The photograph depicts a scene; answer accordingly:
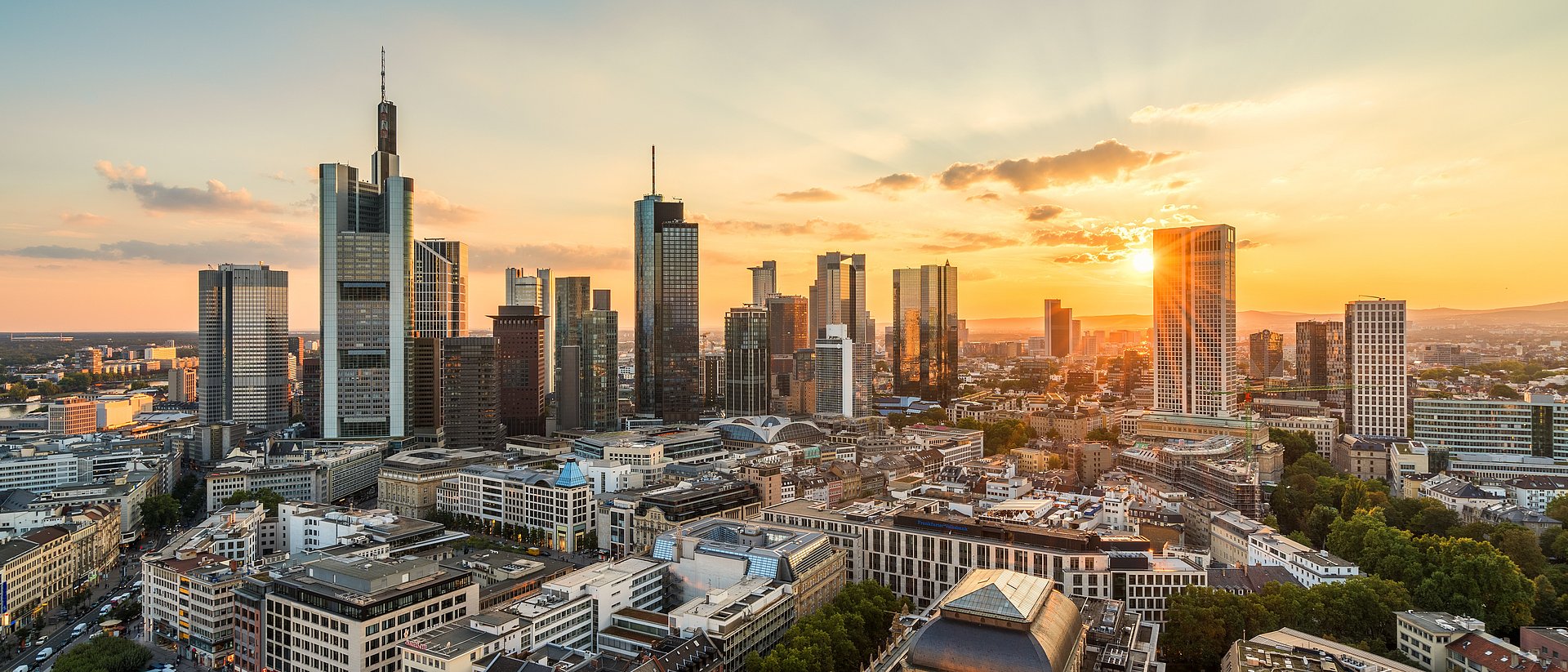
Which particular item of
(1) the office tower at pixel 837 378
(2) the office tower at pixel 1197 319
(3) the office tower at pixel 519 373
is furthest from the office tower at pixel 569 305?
(2) the office tower at pixel 1197 319

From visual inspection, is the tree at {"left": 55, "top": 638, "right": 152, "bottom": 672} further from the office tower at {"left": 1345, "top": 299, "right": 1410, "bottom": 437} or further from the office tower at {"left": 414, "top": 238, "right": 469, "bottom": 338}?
the office tower at {"left": 1345, "top": 299, "right": 1410, "bottom": 437}

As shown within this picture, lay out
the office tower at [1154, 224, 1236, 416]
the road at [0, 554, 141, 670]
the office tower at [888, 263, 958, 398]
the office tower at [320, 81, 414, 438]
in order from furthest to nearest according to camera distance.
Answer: the office tower at [888, 263, 958, 398]
the office tower at [1154, 224, 1236, 416]
the office tower at [320, 81, 414, 438]
the road at [0, 554, 141, 670]

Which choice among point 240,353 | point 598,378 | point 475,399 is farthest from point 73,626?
point 598,378

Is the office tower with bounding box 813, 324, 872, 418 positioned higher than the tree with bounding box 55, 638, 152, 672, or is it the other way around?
the office tower with bounding box 813, 324, 872, 418

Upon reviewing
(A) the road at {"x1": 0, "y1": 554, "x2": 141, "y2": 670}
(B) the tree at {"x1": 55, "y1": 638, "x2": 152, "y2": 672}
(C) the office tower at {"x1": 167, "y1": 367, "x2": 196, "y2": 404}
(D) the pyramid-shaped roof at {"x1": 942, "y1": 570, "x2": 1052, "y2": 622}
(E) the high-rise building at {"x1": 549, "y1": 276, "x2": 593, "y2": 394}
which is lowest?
(A) the road at {"x1": 0, "y1": 554, "x2": 141, "y2": 670}

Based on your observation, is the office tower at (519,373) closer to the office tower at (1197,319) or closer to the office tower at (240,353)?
the office tower at (240,353)

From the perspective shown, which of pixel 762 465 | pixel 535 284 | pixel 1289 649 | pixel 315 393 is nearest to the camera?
pixel 1289 649

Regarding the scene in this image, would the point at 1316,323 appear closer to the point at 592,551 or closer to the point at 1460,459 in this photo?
Answer: the point at 1460,459

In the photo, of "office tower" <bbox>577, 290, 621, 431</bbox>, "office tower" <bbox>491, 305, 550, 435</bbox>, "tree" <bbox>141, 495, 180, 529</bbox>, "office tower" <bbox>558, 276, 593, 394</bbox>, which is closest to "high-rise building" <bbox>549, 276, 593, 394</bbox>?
"office tower" <bbox>558, 276, 593, 394</bbox>

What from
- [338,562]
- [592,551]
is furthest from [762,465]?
[338,562]
